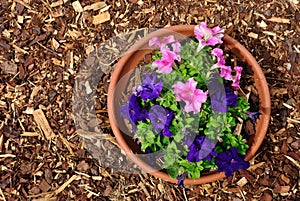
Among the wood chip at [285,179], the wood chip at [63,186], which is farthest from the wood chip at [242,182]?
the wood chip at [63,186]

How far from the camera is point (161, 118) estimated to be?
8.52 ft

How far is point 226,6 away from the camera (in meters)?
3.27

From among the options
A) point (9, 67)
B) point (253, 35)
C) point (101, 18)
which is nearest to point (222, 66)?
point (253, 35)

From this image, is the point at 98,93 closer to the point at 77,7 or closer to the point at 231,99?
the point at 77,7

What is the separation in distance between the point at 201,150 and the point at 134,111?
1.37 feet

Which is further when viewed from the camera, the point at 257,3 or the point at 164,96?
the point at 257,3

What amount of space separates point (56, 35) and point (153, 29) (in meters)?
0.65

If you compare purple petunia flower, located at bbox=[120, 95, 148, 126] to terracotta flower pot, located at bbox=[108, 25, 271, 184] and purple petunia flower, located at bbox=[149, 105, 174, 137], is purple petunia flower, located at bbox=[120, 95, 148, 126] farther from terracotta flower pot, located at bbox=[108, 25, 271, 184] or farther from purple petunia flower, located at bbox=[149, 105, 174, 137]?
terracotta flower pot, located at bbox=[108, 25, 271, 184]

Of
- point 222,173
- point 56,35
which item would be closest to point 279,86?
point 222,173

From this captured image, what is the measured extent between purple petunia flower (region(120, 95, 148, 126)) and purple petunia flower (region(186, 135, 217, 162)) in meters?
0.31

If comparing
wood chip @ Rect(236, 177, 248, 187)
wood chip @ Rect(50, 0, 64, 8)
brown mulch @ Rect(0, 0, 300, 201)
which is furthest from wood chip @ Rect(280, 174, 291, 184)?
wood chip @ Rect(50, 0, 64, 8)

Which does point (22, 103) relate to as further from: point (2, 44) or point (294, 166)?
point (294, 166)

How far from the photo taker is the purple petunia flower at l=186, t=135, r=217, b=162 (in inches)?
102

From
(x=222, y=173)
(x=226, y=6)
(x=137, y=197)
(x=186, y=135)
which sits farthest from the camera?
(x=226, y=6)
